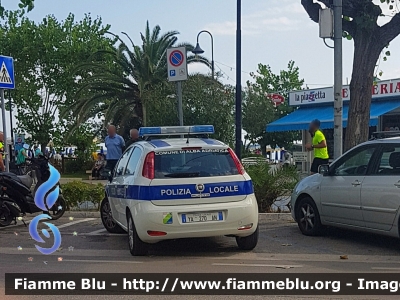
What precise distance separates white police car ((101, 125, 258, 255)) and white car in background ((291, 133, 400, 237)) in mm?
Result: 1602

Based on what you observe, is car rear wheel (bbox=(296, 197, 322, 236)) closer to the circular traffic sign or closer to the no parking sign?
the no parking sign

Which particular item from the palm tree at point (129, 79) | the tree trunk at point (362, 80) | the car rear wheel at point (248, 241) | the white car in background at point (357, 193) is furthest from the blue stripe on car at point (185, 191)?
the palm tree at point (129, 79)

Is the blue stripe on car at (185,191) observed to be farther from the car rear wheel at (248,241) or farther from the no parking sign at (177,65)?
the no parking sign at (177,65)

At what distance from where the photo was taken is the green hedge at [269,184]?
12000 mm

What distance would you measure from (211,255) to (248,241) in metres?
0.59

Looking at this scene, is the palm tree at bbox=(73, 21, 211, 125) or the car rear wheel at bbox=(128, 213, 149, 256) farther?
the palm tree at bbox=(73, 21, 211, 125)

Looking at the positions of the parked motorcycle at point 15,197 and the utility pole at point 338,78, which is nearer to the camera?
the parked motorcycle at point 15,197

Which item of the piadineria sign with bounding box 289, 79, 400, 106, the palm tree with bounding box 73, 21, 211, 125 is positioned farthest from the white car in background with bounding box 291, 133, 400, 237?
the palm tree with bounding box 73, 21, 211, 125

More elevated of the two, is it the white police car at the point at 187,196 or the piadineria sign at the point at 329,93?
the piadineria sign at the point at 329,93

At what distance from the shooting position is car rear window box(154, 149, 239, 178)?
26.0ft

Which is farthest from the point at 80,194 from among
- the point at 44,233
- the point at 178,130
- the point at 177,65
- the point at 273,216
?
the point at 178,130

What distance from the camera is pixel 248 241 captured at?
8305 millimetres

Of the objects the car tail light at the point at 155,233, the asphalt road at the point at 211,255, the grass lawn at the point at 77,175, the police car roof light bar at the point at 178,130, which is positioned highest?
the police car roof light bar at the point at 178,130

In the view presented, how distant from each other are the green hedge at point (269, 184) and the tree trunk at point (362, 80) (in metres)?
1.60
